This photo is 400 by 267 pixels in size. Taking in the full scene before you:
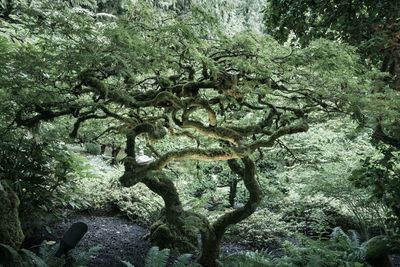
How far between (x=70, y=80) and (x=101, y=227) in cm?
308

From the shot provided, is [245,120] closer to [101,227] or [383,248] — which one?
[383,248]

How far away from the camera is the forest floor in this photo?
4.14 meters

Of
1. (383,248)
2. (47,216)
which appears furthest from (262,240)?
(47,216)

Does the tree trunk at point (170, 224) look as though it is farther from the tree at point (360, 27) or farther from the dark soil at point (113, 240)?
the tree at point (360, 27)

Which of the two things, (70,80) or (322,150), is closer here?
(70,80)

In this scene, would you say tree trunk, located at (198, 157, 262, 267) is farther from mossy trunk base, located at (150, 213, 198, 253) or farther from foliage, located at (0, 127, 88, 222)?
foliage, located at (0, 127, 88, 222)

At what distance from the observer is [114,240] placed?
15.7 ft

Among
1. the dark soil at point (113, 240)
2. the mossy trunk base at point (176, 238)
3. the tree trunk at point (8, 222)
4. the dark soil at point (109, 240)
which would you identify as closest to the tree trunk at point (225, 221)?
the dark soil at point (109, 240)

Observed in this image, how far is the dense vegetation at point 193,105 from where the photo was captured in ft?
7.73

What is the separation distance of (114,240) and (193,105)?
239cm

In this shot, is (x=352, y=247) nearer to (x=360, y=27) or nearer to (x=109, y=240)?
(x=360, y=27)

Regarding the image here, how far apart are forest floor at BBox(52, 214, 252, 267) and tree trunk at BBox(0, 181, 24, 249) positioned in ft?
2.35

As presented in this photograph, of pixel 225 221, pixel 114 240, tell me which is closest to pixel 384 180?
pixel 225 221

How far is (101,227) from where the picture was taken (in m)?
5.32
